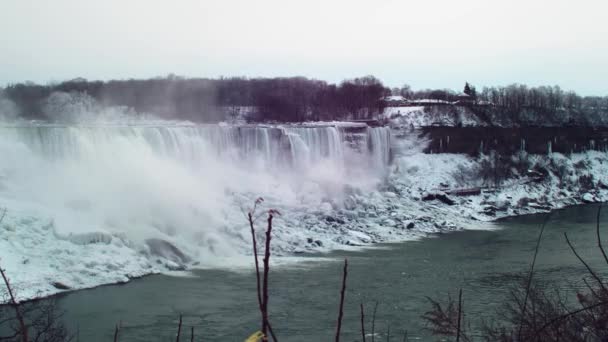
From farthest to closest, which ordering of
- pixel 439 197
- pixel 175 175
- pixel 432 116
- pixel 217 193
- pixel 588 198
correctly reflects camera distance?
pixel 432 116, pixel 588 198, pixel 439 197, pixel 217 193, pixel 175 175

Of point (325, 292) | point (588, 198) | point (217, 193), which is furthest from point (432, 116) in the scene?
point (325, 292)

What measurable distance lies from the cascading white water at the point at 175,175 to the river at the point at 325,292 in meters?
3.91

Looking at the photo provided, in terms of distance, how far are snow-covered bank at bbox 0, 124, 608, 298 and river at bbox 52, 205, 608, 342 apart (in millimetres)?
1838

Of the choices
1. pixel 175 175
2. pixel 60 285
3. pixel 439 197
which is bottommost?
pixel 439 197

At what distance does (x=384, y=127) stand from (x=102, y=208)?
66.4ft

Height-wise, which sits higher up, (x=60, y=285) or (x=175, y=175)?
(x=175, y=175)

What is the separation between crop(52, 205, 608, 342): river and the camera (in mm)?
11367

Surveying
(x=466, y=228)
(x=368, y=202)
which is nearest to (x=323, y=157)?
(x=368, y=202)

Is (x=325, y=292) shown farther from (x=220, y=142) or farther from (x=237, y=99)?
(x=237, y=99)

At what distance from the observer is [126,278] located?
15719 mm

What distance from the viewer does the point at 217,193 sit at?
25.9 m

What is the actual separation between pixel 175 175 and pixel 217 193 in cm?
188

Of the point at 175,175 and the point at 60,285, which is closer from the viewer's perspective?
the point at 60,285

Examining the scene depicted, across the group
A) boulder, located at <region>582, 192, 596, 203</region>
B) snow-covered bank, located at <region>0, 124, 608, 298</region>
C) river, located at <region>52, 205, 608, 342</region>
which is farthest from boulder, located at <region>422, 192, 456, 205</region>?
river, located at <region>52, 205, 608, 342</region>
